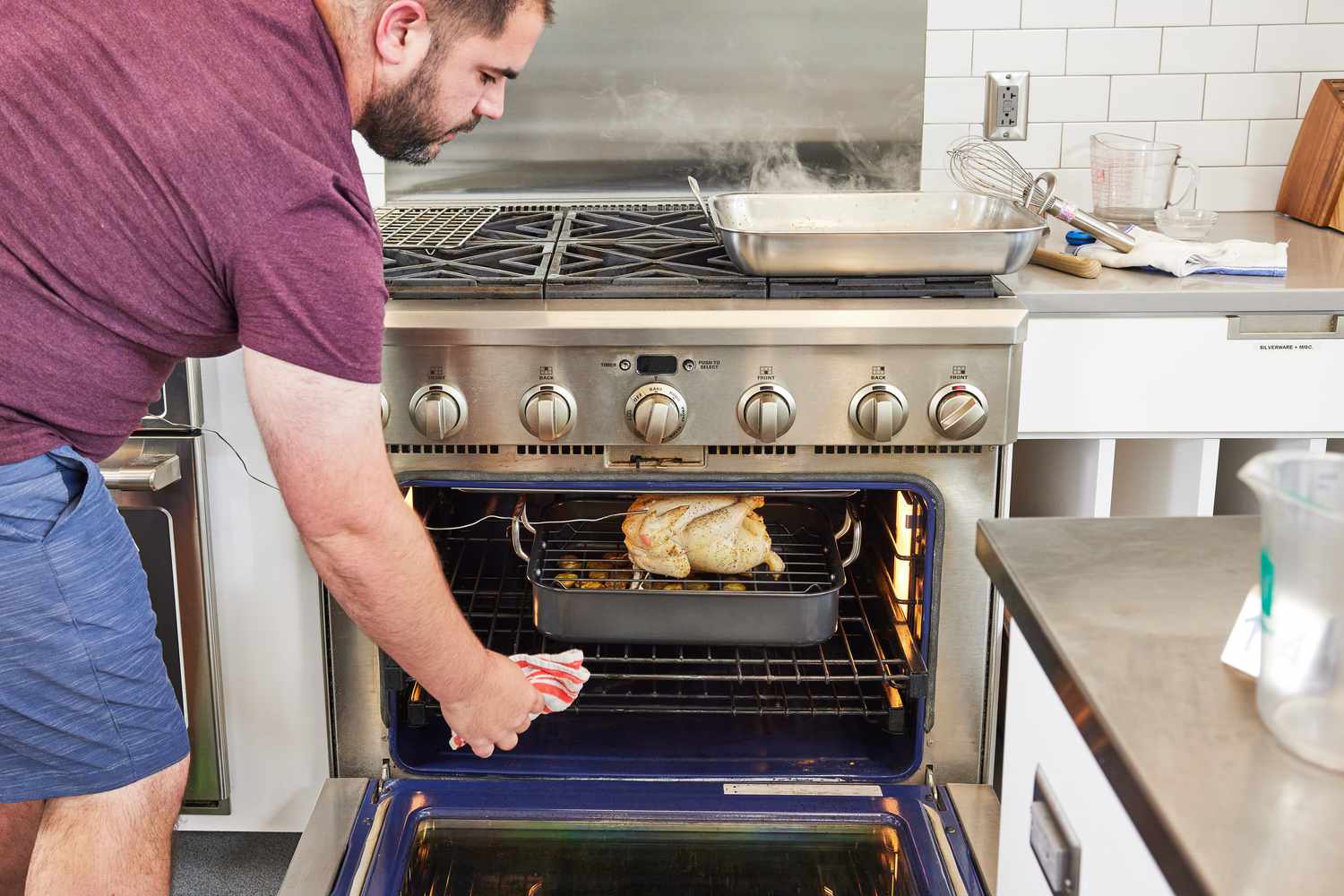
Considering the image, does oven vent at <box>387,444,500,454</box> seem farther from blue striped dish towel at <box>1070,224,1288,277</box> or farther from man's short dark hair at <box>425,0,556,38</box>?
blue striped dish towel at <box>1070,224,1288,277</box>

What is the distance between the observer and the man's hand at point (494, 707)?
146cm

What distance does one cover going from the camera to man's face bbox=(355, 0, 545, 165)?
127cm

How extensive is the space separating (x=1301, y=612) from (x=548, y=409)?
1069 millimetres

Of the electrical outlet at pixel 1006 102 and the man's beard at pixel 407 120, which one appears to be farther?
the electrical outlet at pixel 1006 102

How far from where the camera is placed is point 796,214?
193 cm

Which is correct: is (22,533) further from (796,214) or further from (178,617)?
(796,214)

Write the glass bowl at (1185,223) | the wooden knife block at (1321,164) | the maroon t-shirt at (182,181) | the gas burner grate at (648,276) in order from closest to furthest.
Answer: the maroon t-shirt at (182,181) < the gas burner grate at (648,276) < the glass bowl at (1185,223) < the wooden knife block at (1321,164)

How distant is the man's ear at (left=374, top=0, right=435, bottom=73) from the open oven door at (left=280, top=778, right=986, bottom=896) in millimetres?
950

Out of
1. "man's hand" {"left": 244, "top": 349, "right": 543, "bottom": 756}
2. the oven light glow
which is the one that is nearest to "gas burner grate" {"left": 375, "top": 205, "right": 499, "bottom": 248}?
"man's hand" {"left": 244, "top": 349, "right": 543, "bottom": 756}

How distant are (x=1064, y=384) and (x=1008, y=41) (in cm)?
94

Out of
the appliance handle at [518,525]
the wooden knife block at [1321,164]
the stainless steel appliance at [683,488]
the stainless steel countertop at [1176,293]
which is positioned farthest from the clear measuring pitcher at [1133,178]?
the appliance handle at [518,525]

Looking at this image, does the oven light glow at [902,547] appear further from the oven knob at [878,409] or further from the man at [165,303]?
the man at [165,303]

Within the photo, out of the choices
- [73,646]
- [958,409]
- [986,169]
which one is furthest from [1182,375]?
[73,646]

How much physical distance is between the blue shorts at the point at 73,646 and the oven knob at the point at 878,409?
0.87m
